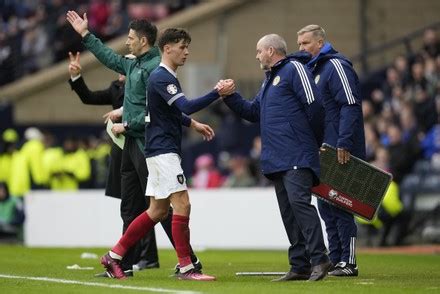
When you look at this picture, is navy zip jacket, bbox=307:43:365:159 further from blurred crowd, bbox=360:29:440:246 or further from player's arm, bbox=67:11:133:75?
blurred crowd, bbox=360:29:440:246

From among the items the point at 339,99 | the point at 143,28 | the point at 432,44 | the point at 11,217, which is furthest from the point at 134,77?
the point at 432,44

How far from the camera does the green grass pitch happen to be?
1166 centimetres

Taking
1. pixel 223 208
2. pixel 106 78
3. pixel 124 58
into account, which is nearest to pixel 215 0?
pixel 106 78

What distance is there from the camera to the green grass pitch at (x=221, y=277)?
11664 millimetres

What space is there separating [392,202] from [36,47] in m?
13.3

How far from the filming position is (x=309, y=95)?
12.5 meters

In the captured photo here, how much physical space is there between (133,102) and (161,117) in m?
0.86

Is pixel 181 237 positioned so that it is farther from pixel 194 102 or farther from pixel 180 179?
pixel 194 102

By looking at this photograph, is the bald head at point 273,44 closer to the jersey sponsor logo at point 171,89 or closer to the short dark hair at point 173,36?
the short dark hair at point 173,36

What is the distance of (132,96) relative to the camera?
1342 centimetres

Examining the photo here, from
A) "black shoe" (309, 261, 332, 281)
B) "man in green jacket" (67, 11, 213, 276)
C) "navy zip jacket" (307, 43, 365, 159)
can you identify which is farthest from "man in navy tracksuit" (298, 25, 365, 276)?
"man in green jacket" (67, 11, 213, 276)

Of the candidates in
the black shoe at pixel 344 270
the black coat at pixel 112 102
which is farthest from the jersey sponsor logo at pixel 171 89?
the black shoe at pixel 344 270

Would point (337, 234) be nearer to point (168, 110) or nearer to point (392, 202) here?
point (168, 110)

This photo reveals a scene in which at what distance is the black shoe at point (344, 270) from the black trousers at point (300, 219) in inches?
23.2
